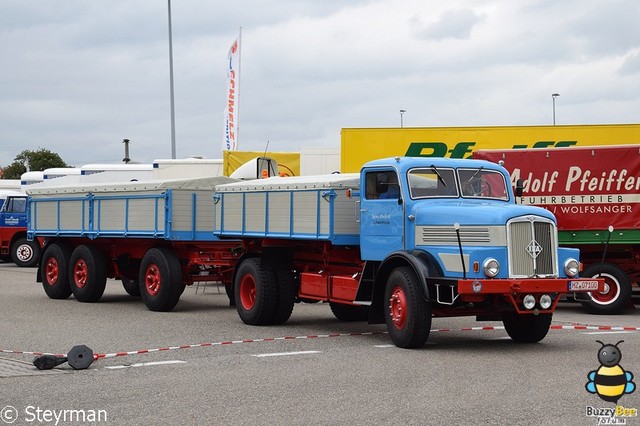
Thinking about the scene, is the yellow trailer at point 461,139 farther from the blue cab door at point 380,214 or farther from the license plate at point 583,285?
the license plate at point 583,285

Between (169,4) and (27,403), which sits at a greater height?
(169,4)

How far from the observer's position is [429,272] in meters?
13.6

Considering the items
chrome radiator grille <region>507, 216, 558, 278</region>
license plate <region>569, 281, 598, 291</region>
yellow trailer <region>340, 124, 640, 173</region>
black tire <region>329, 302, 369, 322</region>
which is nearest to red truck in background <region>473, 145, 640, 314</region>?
black tire <region>329, 302, 369, 322</region>

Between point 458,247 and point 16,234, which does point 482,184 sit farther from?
point 16,234

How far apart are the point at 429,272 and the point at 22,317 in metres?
8.00

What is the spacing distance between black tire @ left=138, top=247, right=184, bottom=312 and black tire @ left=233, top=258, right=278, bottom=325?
230cm

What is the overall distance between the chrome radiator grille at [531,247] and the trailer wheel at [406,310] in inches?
46.7

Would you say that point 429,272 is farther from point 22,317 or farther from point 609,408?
point 22,317

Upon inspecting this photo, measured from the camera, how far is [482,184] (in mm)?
14969

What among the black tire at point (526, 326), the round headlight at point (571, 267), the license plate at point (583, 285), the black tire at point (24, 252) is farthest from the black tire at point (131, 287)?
the black tire at point (24, 252)

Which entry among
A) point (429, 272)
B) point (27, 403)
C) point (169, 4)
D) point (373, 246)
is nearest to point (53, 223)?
point (373, 246)

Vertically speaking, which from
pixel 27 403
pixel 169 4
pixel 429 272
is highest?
pixel 169 4

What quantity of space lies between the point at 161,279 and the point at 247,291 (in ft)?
8.65

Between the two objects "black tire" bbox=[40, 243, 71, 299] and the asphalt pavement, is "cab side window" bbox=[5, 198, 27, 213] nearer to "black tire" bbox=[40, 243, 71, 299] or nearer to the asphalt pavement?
"black tire" bbox=[40, 243, 71, 299]
